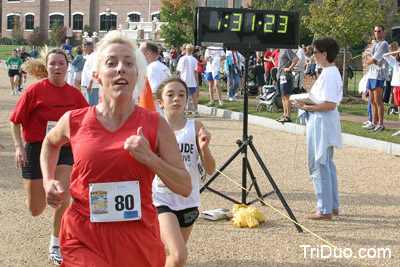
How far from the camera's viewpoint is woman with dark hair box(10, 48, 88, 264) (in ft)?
17.6

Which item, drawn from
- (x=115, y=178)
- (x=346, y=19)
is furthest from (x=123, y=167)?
(x=346, y=19)

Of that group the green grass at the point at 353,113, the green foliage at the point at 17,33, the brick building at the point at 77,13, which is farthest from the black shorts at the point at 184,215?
the green foliage at the point at 17,33

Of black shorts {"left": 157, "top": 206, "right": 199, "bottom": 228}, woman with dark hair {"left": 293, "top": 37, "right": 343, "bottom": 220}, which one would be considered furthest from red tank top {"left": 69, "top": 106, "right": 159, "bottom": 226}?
woman with dark hair {"left": 293, "top": 37, "right": 343, "bottom": 220}

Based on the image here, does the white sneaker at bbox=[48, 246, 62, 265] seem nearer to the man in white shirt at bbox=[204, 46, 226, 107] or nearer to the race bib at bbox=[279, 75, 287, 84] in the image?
the race bib at bbox=[279, 75, 287, 84]

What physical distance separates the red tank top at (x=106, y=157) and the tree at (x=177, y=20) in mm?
43681

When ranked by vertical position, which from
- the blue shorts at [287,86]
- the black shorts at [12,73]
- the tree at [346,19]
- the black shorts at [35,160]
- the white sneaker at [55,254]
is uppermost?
the tree at [346,19]

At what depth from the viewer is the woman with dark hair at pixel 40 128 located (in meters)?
5.36

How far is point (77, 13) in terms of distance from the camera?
2965 inches

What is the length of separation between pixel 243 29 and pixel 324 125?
1.61m

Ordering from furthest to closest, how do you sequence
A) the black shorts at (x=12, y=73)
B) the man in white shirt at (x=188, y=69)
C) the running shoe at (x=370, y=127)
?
the black shorts at (x=12, y=73), the man in white shirt at (x=188, y=69), the running shoe at (x=370, y=127)

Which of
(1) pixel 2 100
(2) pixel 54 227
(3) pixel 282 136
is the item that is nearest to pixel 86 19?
(1) pixel 2 100

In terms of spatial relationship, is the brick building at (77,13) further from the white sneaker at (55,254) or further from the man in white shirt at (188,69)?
the white sneaker at (55,254)

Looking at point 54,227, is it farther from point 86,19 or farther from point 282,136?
point 86,19

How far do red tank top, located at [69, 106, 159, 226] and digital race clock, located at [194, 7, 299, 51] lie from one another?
422 cm
